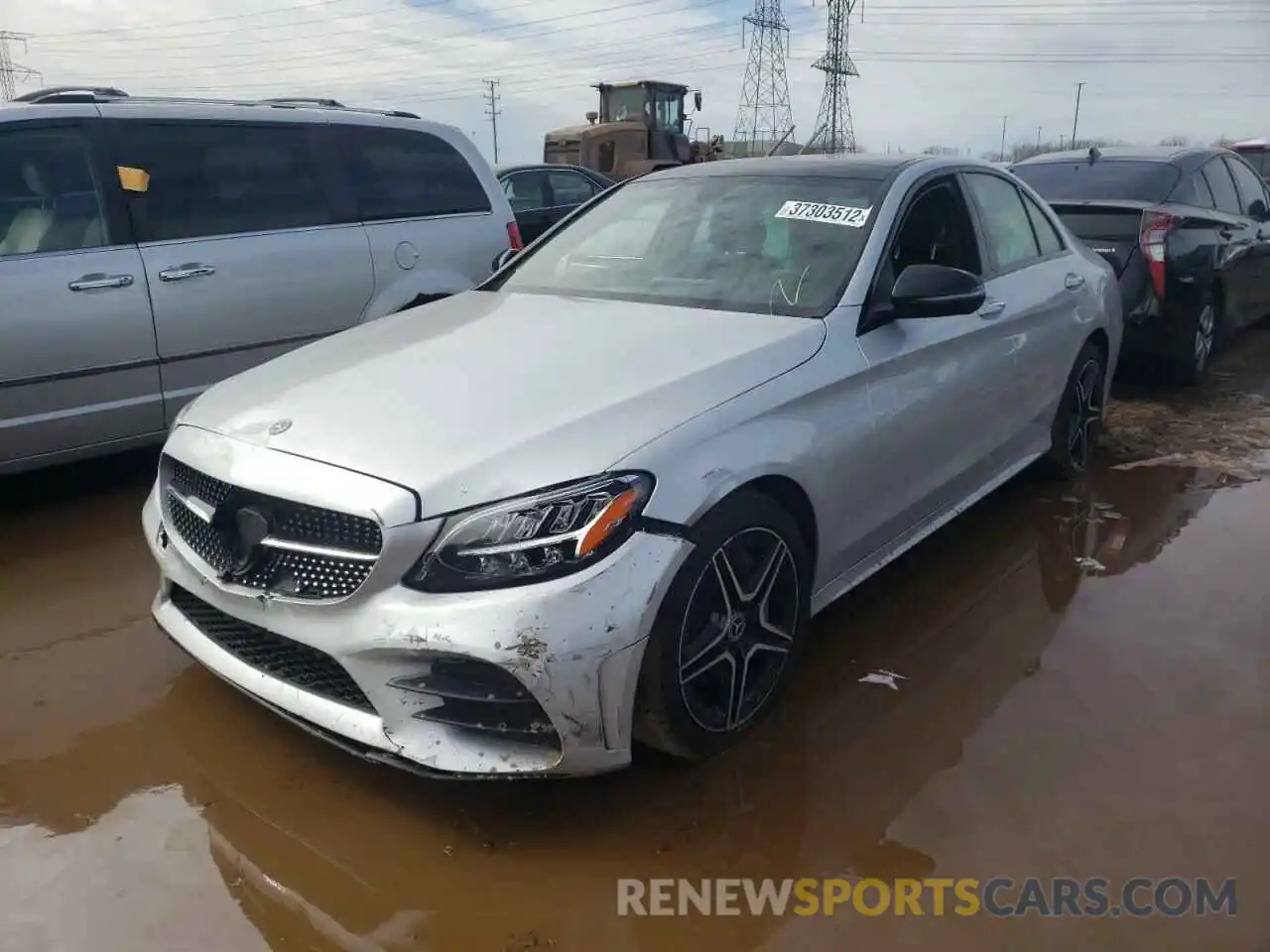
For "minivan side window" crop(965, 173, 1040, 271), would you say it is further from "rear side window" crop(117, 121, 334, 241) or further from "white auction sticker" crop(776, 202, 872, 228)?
"rear side window" crop(117, 121, 334, 241)

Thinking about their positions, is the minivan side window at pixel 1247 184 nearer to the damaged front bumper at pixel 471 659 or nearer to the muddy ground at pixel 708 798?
the muddy ground at pixel 708 798

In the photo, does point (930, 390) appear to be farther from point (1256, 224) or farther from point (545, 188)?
point (545, 188)

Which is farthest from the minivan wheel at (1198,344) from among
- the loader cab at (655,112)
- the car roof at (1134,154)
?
the loader cab at (655,112)

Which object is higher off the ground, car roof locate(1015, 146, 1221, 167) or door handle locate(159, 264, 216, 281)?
car roof locate(1015, 146, 1221, 167)

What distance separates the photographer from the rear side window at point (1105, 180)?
685 centimetres

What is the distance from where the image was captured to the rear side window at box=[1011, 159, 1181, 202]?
685 centimetres

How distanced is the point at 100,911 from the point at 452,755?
0.85m

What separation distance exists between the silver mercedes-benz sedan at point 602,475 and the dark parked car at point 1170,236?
9.99ft

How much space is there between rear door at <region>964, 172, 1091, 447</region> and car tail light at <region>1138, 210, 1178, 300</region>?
1.83m

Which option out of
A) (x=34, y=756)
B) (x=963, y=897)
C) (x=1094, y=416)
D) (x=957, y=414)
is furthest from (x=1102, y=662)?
(x=34, y=756)

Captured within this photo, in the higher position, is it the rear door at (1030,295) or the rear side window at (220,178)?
the rear side window at (220,178)

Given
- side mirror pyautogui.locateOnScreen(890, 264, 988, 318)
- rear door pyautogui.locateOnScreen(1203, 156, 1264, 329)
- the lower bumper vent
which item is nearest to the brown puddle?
the lower bumper vent

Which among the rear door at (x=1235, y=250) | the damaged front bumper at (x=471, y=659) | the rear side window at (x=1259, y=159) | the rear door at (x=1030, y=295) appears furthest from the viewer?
the rear side window at (x=1259, y=159)
